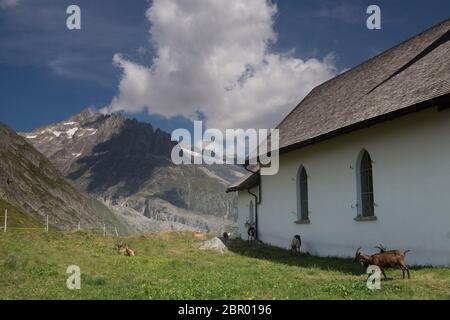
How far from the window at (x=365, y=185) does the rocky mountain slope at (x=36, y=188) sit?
266 feet

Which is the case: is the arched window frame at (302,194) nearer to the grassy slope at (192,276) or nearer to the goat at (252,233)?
the grassy slope at (192,276)

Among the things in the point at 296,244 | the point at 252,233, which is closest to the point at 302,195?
the point at 296,244

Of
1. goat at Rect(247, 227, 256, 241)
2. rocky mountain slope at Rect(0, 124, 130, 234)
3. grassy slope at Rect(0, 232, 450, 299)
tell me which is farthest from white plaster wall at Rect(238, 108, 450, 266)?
rocky mountain slope at Rect(0, 124, 130, 234)

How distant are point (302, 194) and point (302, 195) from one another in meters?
0.05

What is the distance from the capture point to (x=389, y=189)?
17.2 m

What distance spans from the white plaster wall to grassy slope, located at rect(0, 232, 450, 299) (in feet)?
4.21

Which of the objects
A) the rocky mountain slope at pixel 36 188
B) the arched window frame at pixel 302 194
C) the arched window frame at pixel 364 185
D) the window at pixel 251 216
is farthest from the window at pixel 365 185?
the rocky mountain slope at pixel 36 188

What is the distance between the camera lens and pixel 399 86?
18.2m

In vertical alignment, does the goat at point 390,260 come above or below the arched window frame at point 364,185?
below

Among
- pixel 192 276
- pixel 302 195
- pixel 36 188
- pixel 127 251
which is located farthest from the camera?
pixel 36 188

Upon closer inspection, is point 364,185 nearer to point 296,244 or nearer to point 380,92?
point 380,92

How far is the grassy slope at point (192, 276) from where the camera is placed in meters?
10.9

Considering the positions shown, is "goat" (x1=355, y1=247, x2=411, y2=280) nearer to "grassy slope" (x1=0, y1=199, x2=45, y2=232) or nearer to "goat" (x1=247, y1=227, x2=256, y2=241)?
"goat" (x1=247, y1=227, x2=256, y2=241)

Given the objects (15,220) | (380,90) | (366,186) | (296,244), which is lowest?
(296,244)
